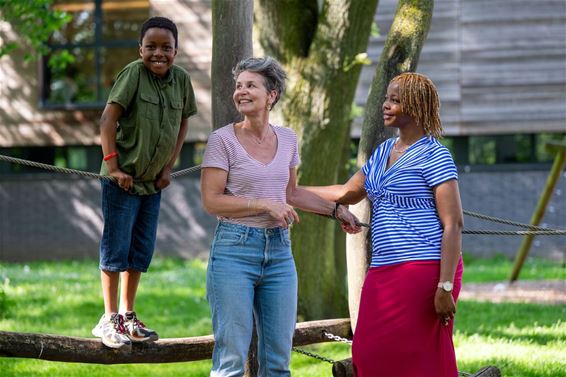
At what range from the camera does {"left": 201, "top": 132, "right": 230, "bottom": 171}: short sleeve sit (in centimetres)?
448

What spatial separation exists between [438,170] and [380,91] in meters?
2.00

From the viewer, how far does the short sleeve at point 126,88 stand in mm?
5034

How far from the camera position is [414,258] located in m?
4.43

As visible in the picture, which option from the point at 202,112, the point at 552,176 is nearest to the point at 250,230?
the point at 552,176

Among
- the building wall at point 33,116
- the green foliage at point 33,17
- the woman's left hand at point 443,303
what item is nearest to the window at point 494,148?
the building wall at point 33,116

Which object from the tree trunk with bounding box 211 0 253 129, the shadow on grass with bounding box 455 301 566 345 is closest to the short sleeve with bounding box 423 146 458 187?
the tree trunk with bounding box 211 0 253 129

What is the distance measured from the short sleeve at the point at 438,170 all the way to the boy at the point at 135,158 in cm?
146

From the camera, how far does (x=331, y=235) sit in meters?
9.02

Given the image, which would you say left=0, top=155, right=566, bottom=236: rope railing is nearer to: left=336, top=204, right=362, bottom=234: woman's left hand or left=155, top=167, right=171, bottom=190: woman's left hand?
left=336, top=204, right=362, bottom=234: woman's left hand

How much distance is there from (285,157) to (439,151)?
716 mm

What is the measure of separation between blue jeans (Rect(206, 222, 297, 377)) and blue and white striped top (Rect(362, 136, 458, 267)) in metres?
0.45

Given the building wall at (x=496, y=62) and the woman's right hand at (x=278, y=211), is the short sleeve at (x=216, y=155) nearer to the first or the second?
the woman's right hand at (x=278, y=211)

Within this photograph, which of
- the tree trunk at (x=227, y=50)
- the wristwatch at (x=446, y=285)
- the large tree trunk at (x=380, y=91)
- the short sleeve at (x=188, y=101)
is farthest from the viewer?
the large tree trunk at (x=380, y=91)

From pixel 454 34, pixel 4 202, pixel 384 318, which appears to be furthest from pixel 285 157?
pixel 4 202
